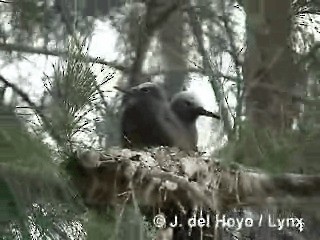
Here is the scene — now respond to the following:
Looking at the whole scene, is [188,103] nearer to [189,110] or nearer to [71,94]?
[189,110]

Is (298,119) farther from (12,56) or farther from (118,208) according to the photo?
(12,56)

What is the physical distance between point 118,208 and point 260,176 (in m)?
0.14

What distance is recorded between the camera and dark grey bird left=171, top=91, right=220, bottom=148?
577 millimetres

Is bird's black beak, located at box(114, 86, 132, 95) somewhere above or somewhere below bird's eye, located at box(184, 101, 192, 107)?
above

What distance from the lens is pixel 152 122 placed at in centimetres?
62

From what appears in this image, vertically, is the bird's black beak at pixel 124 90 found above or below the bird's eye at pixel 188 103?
above

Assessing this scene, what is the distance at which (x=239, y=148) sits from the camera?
0.55m

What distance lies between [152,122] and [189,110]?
6 centimetres

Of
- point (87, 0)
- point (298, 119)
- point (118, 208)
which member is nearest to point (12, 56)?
point (87, 0)

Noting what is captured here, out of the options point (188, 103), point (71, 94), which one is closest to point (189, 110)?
point (188, 103)

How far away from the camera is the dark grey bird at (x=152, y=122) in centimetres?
59

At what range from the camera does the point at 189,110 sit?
22.6 inches

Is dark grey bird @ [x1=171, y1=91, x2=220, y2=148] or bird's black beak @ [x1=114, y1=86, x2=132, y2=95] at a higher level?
bird's black beak @ [x1=114, y1=86, x2=132, y2=95]

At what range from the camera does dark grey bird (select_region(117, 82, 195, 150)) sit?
0.59 meters
